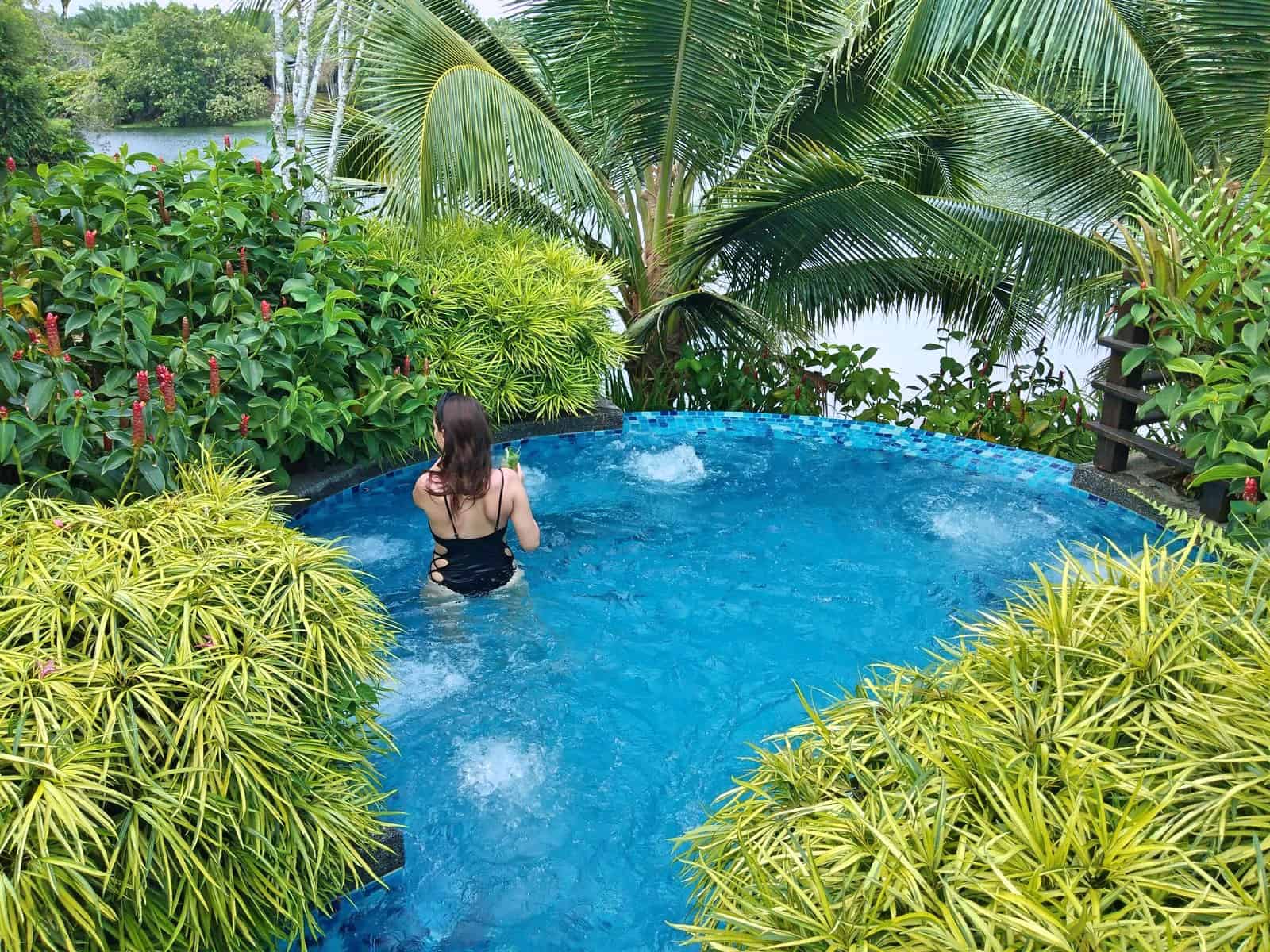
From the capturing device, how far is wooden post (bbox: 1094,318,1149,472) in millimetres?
5648

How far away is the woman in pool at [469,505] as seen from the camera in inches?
166

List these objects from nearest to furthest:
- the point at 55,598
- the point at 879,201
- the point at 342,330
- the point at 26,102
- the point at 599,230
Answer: the point at 55,598, the point at 342,330, the point at 879,201, the point at 599,230, the point at 26,102

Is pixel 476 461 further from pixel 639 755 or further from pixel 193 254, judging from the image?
pixel 193 254

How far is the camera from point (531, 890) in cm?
326

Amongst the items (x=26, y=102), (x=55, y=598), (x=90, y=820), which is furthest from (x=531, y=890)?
(x=26, y=102)

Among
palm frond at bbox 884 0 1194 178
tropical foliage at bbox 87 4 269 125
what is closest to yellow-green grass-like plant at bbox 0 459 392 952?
palm frond at bbox 884 0 1194 178

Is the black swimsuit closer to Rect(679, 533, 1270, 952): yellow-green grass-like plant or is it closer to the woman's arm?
the woman's arm

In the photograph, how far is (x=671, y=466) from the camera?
22.6 feet

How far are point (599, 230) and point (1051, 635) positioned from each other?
5.94 m

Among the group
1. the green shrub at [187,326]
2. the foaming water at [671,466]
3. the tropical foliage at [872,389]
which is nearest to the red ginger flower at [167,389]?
the green shrub at [187,326]

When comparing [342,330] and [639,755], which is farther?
[342,330]

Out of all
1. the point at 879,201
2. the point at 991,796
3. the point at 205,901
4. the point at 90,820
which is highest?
the point at 879,201

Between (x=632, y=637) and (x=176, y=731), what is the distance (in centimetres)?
260

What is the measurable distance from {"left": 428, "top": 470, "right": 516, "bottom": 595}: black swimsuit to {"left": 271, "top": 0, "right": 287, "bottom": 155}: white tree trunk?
3.27 meters
